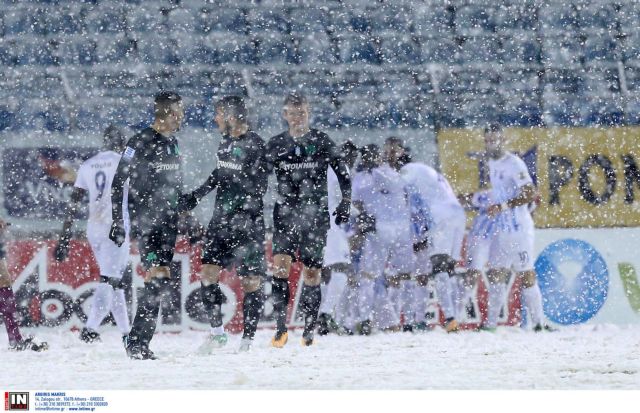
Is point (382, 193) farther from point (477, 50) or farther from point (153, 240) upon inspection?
point (477, 50)

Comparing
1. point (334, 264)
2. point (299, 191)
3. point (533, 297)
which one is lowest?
point (533, 297)

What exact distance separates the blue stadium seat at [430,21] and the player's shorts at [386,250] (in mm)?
2061

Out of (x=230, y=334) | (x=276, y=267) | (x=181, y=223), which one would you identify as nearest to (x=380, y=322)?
(x=230, y=334)

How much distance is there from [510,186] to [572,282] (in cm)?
77

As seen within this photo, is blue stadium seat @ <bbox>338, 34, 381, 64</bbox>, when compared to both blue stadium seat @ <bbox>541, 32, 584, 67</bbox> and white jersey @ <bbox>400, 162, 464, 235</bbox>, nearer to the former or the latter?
blue stadium seat @ <bbox>541, 32, 584, 67</bbox>

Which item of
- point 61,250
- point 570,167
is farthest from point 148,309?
point 570,167

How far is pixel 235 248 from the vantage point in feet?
14.8

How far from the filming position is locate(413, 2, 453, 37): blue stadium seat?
7.32 m

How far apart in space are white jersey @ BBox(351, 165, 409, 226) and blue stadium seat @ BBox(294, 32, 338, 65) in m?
1.57

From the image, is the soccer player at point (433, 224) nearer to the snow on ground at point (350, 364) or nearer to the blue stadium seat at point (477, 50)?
the snow on ground at point (350, 364)

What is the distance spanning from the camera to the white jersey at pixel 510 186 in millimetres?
5512

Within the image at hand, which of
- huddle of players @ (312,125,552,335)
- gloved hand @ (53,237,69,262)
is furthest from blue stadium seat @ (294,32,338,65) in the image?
gloved hand @ (53,237,69,262)

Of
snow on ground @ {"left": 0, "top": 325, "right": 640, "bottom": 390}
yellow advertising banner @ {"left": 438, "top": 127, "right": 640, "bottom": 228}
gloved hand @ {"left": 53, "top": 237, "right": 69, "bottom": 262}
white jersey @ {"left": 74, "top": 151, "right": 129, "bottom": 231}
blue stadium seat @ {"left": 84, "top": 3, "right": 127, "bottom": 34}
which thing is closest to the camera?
snow on ground @ {"left": 0, "top": 325, "right": 640, "bottom": 390}

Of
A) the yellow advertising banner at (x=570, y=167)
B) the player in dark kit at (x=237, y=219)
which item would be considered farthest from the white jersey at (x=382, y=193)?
the player in dark kit at (x=237, y=219)
